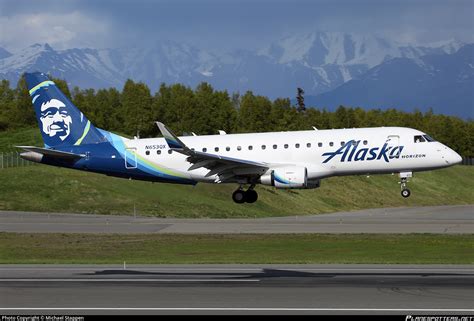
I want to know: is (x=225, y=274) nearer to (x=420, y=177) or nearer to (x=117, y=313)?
(x=117, y=313)

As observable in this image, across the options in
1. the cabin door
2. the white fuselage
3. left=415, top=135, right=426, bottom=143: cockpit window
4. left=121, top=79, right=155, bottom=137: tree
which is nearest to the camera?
the white fuselage

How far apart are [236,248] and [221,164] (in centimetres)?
753

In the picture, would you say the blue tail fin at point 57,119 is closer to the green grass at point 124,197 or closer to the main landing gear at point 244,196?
the main landing gear at point 244,196

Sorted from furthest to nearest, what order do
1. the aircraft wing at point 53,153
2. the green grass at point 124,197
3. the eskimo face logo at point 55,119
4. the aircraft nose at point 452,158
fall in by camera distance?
the green grass at point 124,197 < the eskimo face logo at point 55,119 < the aircraft wing at point 53,153 < the aircraft nose at point 452,158

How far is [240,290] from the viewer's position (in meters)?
26.8

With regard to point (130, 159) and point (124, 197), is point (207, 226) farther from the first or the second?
point (124, 197)

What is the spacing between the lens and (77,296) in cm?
2566

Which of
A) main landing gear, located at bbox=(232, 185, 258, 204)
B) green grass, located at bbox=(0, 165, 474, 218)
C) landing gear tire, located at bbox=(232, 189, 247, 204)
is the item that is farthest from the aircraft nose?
green grass, located at bbox=(0, 165, 474, 218)

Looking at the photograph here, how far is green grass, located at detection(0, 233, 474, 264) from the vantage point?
1612 inches

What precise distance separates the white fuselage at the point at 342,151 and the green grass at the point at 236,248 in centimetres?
402

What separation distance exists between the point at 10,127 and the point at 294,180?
9449cm

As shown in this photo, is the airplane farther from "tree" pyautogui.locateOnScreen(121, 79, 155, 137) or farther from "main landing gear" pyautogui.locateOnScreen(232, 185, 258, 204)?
"tree" pyautogui.locateOnScreen(121, 79, 155, 137)

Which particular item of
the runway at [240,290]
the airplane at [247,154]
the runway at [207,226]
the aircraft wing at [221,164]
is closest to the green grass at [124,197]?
the runway at [207,226]

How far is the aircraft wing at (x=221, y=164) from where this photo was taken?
168ft
